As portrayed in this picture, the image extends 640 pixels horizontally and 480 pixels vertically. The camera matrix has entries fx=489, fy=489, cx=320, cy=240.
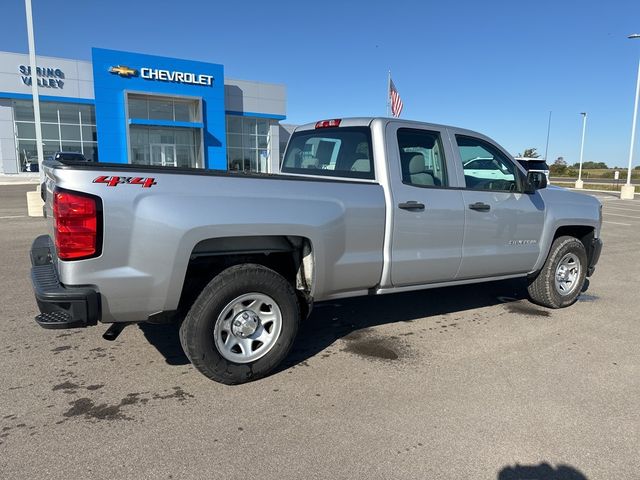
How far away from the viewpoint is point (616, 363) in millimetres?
4152

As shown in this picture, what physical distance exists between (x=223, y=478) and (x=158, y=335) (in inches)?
89.0

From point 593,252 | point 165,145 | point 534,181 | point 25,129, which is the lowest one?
point 593,252

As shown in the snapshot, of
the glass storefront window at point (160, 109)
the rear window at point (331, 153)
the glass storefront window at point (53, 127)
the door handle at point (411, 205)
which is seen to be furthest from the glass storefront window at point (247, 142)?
the door handle at point (411, 205)

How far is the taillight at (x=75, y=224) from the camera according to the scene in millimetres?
2947

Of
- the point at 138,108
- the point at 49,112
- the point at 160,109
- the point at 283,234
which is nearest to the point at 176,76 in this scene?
the point at 160,109

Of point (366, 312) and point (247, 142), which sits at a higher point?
point (247, 142)

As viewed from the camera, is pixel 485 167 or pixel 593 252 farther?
pixel 593 252

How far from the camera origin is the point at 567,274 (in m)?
5.82

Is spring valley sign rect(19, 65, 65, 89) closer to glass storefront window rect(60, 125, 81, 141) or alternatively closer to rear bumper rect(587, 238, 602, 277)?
glass storefront window rect(60, 125, 81, 141)

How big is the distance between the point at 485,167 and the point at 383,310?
6.29 feet

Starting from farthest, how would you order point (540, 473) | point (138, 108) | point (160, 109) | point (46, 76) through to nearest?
point (160, 109) → point (138, 108) → point (46, 76) → point (540, 473)

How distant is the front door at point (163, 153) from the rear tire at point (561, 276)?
113ft

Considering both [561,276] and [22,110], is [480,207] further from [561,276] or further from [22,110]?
[22,110]

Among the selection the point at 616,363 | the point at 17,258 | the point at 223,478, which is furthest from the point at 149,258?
the point at 17,258
